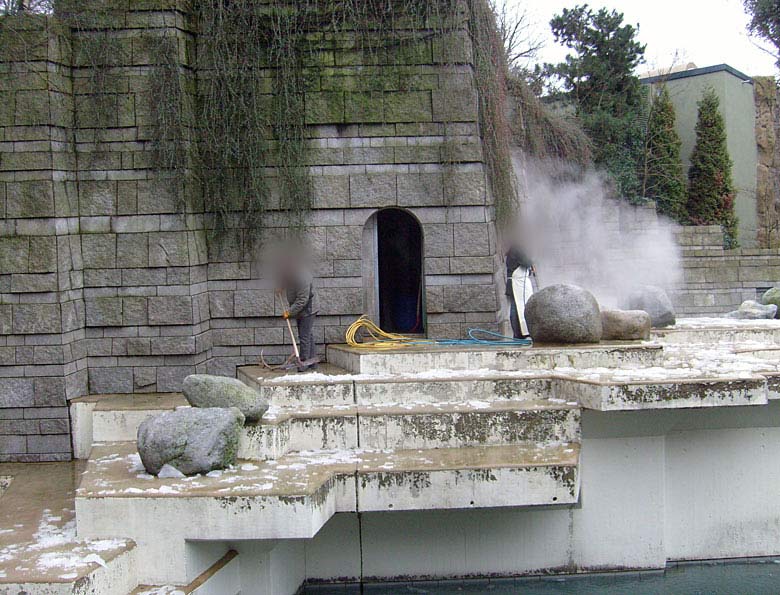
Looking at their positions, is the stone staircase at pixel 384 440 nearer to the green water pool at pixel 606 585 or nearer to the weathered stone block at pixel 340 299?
the weathered stone block at pixel 340 299

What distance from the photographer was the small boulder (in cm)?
1088

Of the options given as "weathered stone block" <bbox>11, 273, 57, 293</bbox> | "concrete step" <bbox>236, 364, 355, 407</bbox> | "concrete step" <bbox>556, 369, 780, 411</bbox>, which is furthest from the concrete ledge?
"weathered stone block" <bbox>11, 273, 57, 293</bbox>

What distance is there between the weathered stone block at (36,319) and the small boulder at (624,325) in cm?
605

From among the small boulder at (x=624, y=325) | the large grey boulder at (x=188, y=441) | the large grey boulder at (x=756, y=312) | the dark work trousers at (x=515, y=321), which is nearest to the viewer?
Answer: the large grey boulder at (x=188, y=441)

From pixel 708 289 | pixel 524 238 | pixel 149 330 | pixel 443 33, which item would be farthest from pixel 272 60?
pixel 708 289

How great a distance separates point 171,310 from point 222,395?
3.18m

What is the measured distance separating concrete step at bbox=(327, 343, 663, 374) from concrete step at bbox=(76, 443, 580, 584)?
5.28 feet

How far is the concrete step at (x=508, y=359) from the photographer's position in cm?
987

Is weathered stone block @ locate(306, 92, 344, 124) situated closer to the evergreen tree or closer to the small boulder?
the small boulder

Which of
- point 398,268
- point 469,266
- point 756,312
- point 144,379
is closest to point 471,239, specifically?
point 469,266

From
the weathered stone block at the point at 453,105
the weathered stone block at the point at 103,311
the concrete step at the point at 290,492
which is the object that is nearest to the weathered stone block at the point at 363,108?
the weathered stone block at the point at 453,105

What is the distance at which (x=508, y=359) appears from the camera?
32.4 feet

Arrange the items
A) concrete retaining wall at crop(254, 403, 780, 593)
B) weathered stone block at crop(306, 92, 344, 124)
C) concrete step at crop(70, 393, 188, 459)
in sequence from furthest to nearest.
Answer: weathered stone block at crop(306, 92, 344, 124) → concrete step at crop(70, 393, 188, 459) → concrete retaining wall at crop(254, 403, 780, 593)

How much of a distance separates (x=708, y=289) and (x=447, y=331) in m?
11.1
